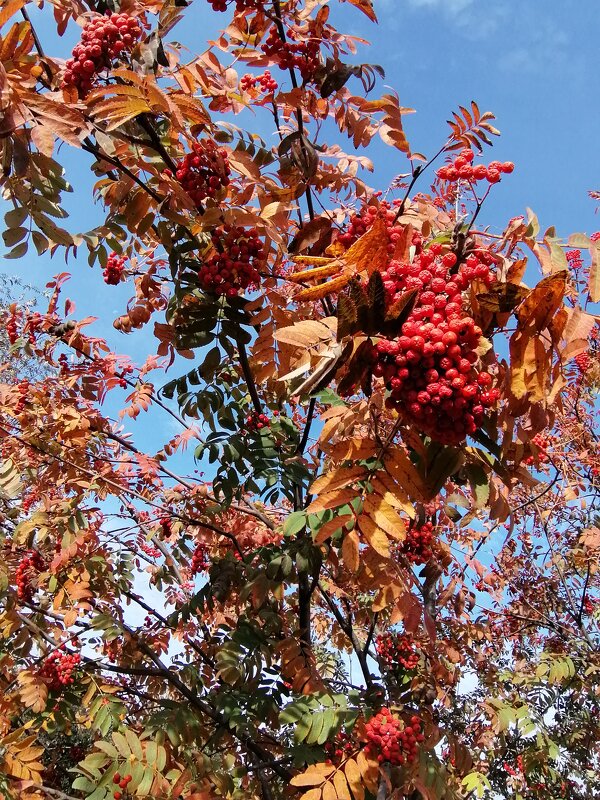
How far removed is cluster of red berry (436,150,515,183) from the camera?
198cm

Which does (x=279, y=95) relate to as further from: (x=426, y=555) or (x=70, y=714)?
(x=70, y=714)

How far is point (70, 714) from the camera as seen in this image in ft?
14.0

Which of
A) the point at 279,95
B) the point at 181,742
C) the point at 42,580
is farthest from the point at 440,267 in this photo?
the point at 42,580

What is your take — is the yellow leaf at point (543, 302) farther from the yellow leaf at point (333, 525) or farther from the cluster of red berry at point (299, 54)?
the cluster of red berry at point (299, 54)

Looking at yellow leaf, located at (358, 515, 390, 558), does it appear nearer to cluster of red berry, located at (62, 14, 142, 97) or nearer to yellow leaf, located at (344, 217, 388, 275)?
yellow leaf, located at (344, 217, 388, 275)

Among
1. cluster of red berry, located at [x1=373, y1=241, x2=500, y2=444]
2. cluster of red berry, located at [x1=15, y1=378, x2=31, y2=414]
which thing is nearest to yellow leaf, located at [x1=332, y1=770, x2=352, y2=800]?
cluster of red berry, located at [x1=373, y1=241, x2=500, y2=444]

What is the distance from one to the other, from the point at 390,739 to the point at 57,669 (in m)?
2.44

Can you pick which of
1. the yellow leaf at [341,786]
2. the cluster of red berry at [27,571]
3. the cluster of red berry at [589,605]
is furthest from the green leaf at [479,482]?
the cluster of red berry at [589,605]

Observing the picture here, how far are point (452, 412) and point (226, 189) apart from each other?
61.9 inches

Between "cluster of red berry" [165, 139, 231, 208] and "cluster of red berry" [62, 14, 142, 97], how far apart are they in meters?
0.51

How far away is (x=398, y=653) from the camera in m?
4.69

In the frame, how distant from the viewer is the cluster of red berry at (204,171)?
8.05 ft

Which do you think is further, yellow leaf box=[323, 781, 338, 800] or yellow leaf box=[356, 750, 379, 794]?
yellow leaf box=[356, 750, 379, 794]

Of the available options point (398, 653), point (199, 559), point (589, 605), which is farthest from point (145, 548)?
point (589, 605)
